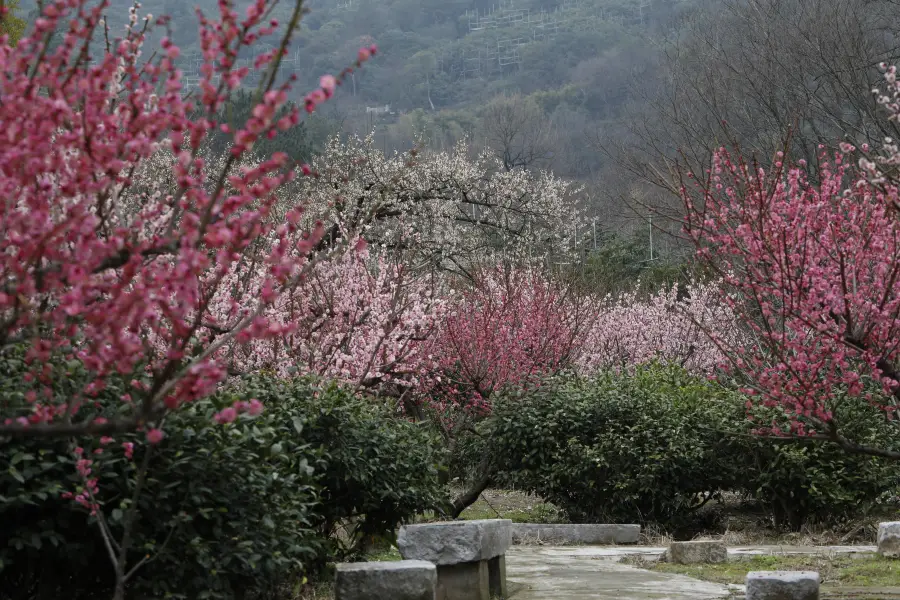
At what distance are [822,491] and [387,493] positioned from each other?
585 cm

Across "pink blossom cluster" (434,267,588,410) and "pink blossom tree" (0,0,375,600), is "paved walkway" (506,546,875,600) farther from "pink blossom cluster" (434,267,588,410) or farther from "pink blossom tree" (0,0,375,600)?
"pink blossom tree" (0,0,375,600)

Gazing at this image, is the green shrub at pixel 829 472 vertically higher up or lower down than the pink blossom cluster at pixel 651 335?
lower down

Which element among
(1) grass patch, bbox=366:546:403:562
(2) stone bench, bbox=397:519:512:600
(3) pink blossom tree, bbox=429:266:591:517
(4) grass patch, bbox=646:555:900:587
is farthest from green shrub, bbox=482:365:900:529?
(2) stone bench, bbox=397:519:512:600

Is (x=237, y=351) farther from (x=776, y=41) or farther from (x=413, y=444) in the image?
(x=776, y=41)

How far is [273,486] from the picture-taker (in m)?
5.48

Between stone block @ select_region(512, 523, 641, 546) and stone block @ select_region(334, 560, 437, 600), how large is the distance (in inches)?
211

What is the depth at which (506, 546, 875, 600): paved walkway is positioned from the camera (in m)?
7.43

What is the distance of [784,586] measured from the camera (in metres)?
6.51

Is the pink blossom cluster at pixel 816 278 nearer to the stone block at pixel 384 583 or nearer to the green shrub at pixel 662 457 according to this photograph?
the stone block at pixel 384 583

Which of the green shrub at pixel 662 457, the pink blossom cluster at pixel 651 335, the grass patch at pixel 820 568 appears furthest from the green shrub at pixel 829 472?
the pink blossom cluster at pixel 651 335

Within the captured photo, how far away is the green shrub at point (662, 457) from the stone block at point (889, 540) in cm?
168

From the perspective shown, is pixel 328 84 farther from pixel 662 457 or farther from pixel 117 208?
pixel 662 457

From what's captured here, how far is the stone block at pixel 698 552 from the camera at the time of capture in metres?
→ 9.15

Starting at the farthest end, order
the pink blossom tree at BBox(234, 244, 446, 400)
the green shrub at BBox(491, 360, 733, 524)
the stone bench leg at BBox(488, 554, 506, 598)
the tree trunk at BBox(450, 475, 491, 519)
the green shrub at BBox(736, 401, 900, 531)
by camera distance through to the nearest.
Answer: the tree trunk at BBox(450, 475, 491, 519) < the green shrub at BBox(491, 360, 733, 524) < the green shrub at BBox(736, 401, 900, 531) < the pink blossom tree at BBox(234, 244, 446, 400) < the stone bench leg at BBox(488, 554, 506, 598)
